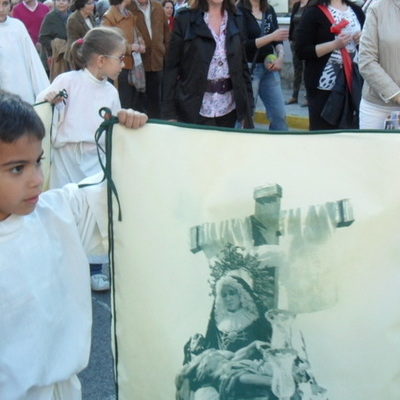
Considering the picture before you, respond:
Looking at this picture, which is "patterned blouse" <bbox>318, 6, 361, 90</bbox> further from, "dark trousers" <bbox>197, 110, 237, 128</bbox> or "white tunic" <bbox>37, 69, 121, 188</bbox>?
"white tunic" <bbox>37, 69, 121, 188</bbox>

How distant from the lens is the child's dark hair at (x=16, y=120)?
88.8 inches

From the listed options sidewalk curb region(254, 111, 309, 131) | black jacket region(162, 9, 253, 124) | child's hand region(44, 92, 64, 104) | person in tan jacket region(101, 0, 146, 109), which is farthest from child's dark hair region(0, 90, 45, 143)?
sidewalk curb region(254, 111, 309, 131)

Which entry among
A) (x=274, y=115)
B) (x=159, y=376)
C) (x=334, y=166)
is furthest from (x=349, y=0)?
(x=159, y=376)

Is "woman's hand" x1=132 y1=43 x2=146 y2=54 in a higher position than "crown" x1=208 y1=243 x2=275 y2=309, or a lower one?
higher

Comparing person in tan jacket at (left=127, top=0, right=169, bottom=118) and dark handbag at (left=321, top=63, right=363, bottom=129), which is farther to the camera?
person in tan jacket at (left=127, top=0, right=169, bottom=118)

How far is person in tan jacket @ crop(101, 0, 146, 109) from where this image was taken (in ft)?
27.1

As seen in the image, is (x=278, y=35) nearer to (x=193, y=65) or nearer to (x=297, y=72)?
(x=193, y=65)

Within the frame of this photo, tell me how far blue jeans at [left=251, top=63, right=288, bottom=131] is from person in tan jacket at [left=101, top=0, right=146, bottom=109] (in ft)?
5.31

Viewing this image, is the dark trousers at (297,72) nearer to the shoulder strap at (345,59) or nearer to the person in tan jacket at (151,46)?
the person in tan jacket at (151,46)

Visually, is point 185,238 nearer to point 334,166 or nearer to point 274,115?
point 334,166

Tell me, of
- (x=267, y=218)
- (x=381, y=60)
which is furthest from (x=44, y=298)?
(x=381, y=60)

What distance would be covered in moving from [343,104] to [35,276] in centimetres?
392

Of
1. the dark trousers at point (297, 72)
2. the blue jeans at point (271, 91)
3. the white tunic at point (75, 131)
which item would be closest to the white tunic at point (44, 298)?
the white tunic at point (75, 131)

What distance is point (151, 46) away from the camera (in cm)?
866
